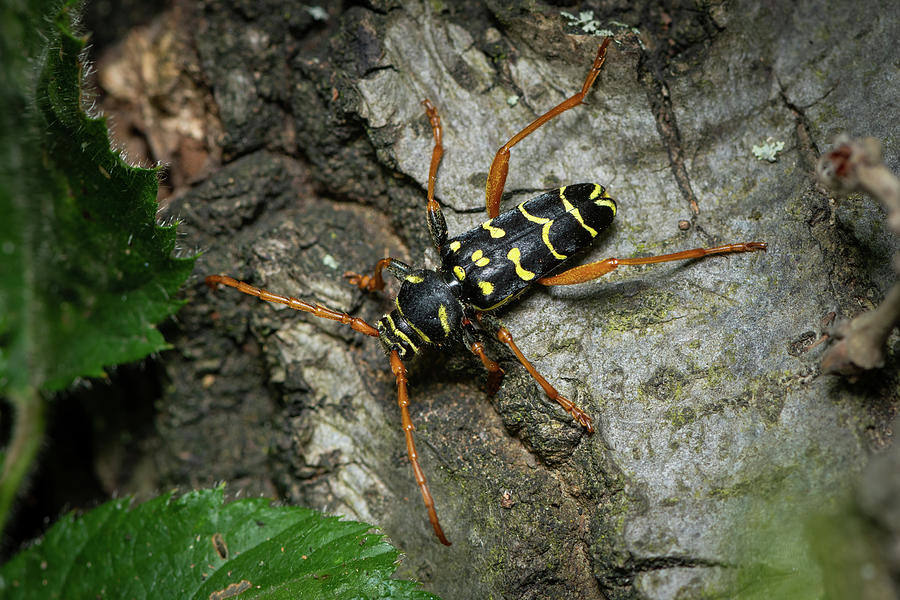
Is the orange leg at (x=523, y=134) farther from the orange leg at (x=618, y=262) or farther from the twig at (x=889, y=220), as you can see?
the twig at (x=889, y=220)

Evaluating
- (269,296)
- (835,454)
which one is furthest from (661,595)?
(269,296)

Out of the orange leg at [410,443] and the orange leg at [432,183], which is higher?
the orange leg at [432,183]

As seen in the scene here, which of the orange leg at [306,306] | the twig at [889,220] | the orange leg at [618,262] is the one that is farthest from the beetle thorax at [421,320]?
the twig at [889,220]

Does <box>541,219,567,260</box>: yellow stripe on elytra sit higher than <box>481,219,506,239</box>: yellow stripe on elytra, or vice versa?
<box>481,219,506,239</box>: yellow stripe on elytra

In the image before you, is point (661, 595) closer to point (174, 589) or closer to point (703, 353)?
point (703, 353)

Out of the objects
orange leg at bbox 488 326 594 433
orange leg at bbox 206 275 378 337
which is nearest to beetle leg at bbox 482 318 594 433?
orange leg at bbox 488 326 594 433

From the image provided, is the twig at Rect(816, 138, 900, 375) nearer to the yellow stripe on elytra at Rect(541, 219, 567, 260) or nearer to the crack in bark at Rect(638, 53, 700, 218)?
the crack in bark at Rect(638, 53, 700, 218)

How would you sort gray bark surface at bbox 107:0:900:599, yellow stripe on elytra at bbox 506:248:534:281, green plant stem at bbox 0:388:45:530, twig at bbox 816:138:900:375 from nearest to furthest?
green plant stem at bbox 0:388:45:530 < twig at bbox 816:138:900:375 < gray bark surface at bbox 107:0:900:599 < yellow stripe on elytra at bbox 506:248:534:281
